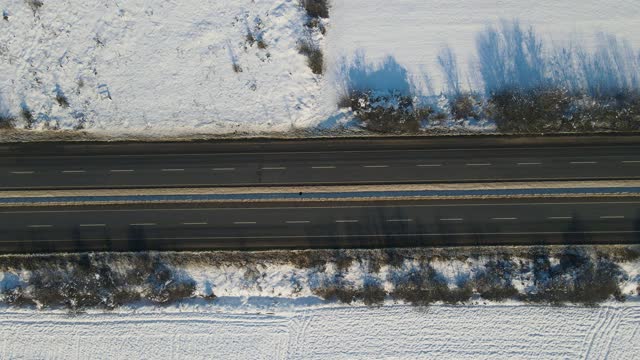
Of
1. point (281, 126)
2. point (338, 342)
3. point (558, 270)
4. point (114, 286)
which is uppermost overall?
point (281, 126)

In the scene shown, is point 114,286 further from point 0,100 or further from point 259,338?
point 0,100

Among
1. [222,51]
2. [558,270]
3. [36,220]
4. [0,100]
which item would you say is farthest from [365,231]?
[0,100]

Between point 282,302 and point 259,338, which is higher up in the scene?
point 282,302

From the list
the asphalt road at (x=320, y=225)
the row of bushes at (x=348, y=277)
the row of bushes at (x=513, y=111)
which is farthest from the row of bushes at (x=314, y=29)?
the row of bushes at (x=348, y=277)

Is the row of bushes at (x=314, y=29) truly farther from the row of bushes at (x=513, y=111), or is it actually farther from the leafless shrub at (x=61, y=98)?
the leafless shrub at (x=61, y=98)

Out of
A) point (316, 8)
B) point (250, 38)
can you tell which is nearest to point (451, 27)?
point (316, 8)

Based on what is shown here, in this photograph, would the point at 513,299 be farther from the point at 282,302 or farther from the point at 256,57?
the point at 256,57

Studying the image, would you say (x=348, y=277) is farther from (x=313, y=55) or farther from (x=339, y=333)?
(x=313, y=55)
